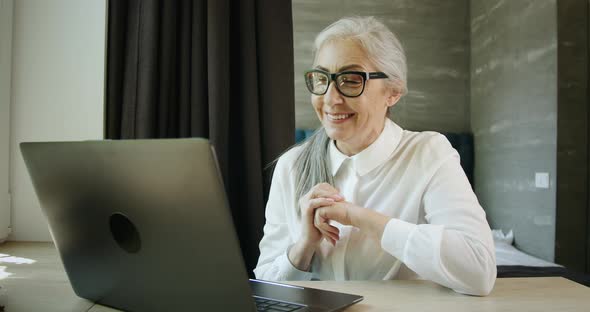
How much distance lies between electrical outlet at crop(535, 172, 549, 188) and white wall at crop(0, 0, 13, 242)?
3.08 meters

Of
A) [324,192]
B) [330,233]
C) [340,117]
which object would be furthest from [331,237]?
[340,117]

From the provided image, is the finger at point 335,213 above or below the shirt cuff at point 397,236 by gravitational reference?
above

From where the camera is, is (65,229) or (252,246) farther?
(252,246)

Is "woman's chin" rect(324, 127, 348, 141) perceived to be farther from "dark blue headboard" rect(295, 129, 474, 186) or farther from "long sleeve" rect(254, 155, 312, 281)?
"dark blue headboard" rect(295, 129, 474, 186)

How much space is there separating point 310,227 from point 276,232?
0.90ft

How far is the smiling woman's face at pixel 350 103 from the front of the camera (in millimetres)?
1361

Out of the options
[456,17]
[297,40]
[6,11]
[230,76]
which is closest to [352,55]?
[230,76]

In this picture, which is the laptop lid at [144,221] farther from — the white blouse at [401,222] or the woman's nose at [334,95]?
the woman's nose at [334,95]

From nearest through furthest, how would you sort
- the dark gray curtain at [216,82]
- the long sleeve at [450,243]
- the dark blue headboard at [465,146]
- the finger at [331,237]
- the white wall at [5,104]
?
the long sleeve at [450,243], the finger at [331,237], the white wall at [5,104], the dark gray curtain at [216,82], the dark blue headboard at [465,146]

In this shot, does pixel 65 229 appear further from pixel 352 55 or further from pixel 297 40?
pixel 297 40

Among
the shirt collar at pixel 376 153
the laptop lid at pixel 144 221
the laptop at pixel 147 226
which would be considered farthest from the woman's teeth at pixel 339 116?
the laptop lid at pixel 144 221

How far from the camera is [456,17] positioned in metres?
4.33

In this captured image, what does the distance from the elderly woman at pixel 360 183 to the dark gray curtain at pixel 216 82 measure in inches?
12.8

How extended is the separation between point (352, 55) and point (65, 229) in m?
0.88
